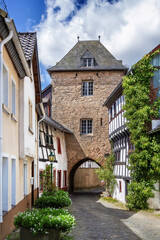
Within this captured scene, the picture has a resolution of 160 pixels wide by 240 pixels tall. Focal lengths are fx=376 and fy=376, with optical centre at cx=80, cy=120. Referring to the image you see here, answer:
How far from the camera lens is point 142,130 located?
54.0 feet

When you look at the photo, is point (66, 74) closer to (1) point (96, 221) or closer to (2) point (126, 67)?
(2) point (126, 67)

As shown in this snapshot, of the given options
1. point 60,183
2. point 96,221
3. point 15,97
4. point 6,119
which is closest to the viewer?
point 6,119

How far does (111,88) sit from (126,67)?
198 cm

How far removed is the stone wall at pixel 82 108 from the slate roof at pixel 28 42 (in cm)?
1733

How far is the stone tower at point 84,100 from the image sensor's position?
2847cm

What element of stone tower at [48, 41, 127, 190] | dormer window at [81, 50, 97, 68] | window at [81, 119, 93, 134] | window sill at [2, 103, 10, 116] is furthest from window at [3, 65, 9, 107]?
dormer window at [81, 50, 97, 68]

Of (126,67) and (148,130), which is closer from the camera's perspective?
(148,130)

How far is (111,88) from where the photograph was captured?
2872 centimetres

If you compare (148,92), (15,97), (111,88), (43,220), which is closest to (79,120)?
(111,88)

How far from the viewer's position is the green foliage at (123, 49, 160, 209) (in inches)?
634

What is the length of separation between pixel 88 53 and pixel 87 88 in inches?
113

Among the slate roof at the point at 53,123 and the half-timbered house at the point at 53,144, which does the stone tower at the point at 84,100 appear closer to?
the half-timbered house at the point at 53,144

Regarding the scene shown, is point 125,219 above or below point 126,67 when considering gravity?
below

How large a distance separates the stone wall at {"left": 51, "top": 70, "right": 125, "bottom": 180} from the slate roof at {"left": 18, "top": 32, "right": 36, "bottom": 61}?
17325 millimetres
